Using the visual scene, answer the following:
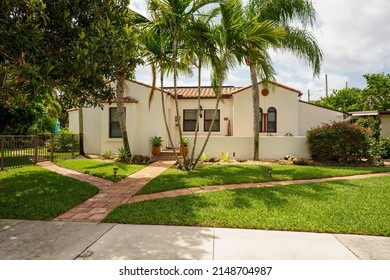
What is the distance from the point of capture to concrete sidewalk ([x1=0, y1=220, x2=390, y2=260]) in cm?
339

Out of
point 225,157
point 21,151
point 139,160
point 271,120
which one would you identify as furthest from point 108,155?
point 271,120

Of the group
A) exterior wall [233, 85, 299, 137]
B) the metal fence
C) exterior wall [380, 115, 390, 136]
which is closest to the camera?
the metal fence

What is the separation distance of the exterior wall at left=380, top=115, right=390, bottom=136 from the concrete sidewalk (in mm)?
15322

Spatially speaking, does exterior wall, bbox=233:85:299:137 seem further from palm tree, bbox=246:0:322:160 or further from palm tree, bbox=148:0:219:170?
palm tree, bbox=148:0:219:170

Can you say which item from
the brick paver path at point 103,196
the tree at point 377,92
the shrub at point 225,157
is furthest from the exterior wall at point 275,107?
the tree at point 377,92

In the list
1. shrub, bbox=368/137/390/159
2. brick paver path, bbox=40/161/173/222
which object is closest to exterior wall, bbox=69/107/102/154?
brick paver path, bbox=40/161/173/222

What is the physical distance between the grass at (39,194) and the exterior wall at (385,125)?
17.6m

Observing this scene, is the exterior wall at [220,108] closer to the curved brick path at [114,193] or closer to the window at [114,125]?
the window at [114,125]

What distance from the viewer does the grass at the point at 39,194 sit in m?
5.21

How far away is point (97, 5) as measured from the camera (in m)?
6.25

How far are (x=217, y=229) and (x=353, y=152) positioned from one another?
36.2ft

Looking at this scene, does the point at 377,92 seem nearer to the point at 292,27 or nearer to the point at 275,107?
the point at 275,107

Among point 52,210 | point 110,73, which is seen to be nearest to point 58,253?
point 52,210

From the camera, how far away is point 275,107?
17.3 metres
